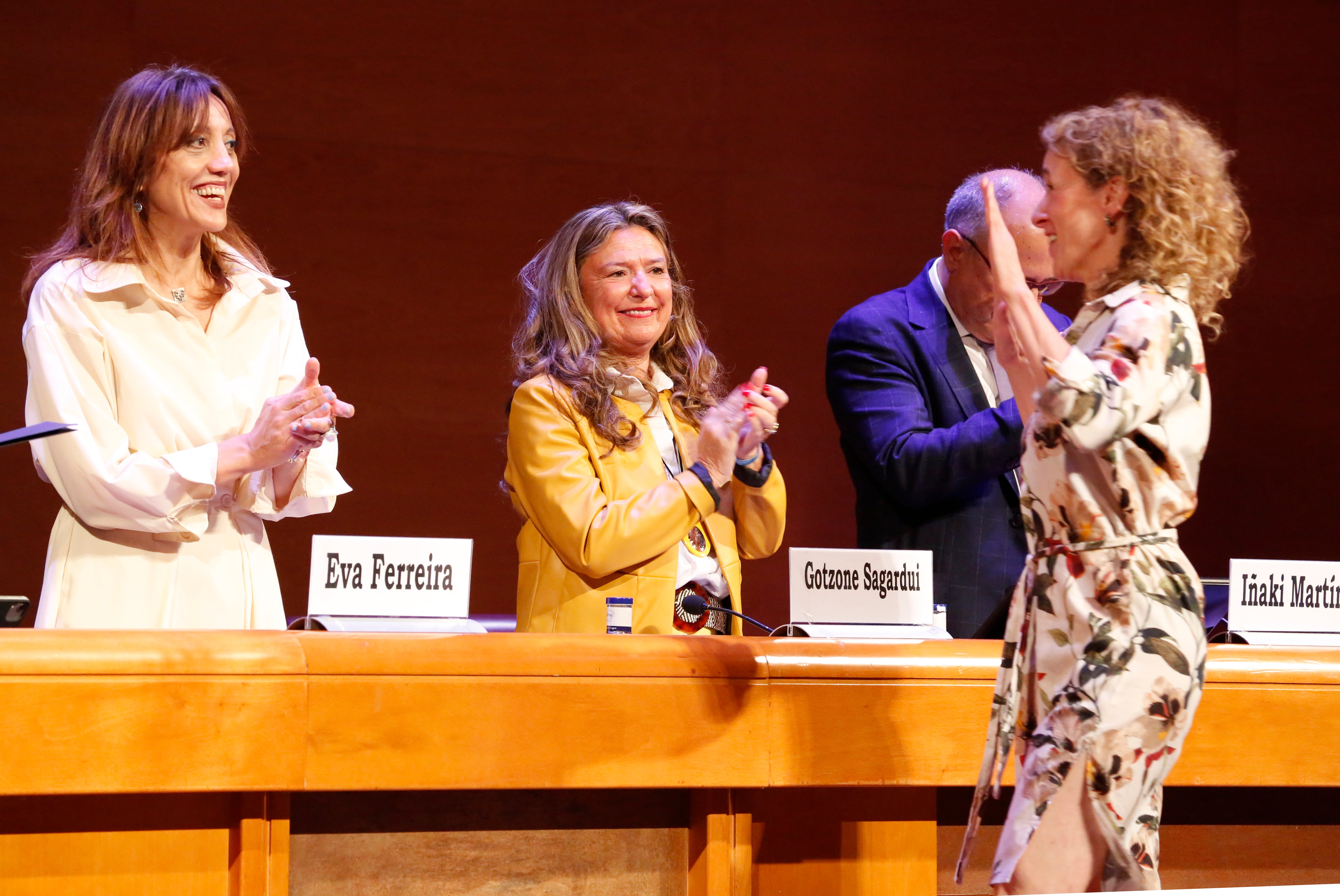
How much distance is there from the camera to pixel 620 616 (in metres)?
1.79

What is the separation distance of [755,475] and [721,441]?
0.40 feet

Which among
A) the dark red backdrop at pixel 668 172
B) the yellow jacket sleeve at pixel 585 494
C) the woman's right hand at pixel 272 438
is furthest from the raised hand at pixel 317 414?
the dark red backdrop at pixel 668 172

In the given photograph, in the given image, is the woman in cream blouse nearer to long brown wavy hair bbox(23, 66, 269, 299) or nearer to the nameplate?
long brown wavy hair bbox(23, 66, 269, 299)

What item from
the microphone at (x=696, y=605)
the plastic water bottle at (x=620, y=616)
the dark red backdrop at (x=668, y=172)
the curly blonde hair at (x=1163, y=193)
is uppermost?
the dark red backdrop at (x=668, y=172)

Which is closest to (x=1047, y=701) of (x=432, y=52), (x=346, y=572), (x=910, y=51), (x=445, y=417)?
(x=346, y=572)

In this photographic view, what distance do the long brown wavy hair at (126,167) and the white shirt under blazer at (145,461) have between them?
0.11 ft

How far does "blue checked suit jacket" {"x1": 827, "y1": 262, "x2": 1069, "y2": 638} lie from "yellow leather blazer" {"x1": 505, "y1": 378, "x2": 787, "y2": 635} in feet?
0.93

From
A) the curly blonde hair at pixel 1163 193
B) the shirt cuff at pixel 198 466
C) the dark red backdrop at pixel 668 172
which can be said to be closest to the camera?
the curly blonde hair at pixel 1163 193

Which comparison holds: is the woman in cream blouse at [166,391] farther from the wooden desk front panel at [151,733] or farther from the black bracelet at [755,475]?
the black bracelet at [755,475]

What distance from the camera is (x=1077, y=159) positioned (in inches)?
54.6

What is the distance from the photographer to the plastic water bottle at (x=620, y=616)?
178 cm

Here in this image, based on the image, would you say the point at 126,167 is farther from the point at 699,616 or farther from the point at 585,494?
the point at 699,616

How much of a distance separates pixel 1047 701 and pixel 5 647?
1012mm

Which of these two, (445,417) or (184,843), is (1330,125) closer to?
(445,417)
